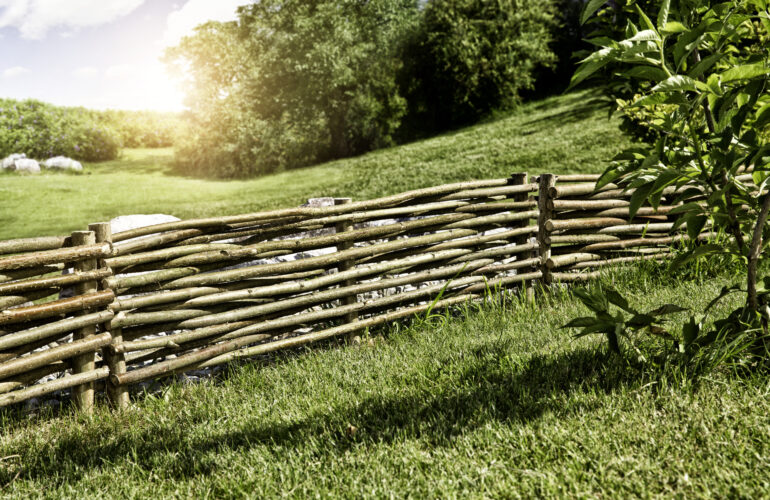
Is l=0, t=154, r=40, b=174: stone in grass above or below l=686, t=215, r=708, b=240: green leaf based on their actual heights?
above

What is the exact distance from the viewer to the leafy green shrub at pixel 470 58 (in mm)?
17516

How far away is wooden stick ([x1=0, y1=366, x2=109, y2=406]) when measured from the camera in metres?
2.79

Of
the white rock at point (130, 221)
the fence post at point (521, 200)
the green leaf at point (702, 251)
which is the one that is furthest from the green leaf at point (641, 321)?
the white rock at point (130, 221)

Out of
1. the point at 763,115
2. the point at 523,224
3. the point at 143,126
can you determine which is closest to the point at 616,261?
the point at 523,224

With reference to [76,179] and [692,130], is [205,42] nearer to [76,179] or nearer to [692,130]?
[76,179]

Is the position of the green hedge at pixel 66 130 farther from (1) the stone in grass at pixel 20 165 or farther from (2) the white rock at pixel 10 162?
(1) the stone in grass at pixel 20 165

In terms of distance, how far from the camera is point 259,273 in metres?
3.50

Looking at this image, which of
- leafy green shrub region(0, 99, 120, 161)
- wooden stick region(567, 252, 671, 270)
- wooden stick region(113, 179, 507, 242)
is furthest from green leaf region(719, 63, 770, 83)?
leafy green shrub region(0, 99, 120, 161)

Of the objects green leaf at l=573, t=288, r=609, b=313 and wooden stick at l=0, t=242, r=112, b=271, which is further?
wooden stick at l=0, t=242, r=112, b=271

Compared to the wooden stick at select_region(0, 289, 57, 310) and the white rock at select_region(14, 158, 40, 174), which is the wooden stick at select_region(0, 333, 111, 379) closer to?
the wooden stick at select_region(0, 289, 57, 310)

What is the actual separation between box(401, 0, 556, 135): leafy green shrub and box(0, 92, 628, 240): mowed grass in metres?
1.28

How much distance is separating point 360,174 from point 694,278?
1045 centimetres

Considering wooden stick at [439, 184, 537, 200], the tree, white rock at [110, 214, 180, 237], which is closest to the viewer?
wooden stick at [439, 184, 537, 200]

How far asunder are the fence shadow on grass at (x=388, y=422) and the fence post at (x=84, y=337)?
294 millimetres
